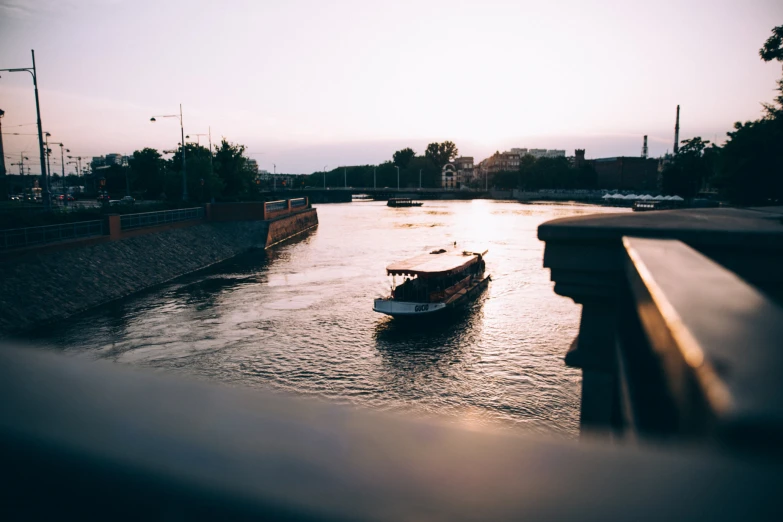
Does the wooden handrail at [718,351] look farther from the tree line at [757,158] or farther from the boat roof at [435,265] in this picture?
the tree line at [757,158]

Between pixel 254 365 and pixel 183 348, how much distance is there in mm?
3674

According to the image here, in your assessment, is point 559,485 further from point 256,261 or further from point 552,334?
point 256,261

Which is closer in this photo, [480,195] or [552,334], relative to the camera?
[552,334]

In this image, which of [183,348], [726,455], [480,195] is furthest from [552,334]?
[480,195]

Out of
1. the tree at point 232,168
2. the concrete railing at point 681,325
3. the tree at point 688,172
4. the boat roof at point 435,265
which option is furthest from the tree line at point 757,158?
Answer: the tree at point 688,172

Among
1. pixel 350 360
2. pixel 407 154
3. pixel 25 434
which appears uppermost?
pixel 407 154

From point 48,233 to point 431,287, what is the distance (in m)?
19.8

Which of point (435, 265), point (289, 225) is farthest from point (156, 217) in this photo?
point (435, 265)

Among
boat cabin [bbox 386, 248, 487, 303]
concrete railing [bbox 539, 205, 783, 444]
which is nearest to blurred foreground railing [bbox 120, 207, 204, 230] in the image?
boat cabin [bbox 386, 248, 487, 303]

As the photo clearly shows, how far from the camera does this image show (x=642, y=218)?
5000 mm

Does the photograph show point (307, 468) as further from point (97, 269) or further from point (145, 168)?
point (145, 168)

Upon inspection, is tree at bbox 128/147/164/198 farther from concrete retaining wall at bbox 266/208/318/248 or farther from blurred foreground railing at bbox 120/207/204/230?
blurred foreground railing at bbox 120/207/204/230

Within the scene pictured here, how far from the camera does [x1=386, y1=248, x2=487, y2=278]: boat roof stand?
25.0 m

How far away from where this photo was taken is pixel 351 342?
20.7m
